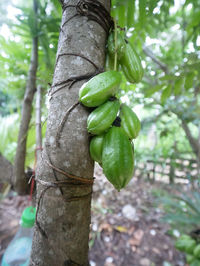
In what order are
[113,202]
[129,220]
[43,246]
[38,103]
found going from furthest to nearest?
[113,202] < [129,220] < [38,103] < [43,246]

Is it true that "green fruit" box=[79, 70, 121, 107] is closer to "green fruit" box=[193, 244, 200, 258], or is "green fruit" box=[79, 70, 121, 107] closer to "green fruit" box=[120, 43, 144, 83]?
"green fruit" box=[120, 43, 144, 83]

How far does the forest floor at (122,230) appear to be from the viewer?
225cm

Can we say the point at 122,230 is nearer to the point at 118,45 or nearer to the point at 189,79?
the point at 189,79

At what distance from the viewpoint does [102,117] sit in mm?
631

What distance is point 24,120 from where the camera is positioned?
1.36 meters

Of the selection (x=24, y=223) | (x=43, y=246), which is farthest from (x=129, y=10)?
(x=24, y=223)

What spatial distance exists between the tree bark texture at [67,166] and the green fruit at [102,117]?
4cm

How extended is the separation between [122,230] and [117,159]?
2.50 m

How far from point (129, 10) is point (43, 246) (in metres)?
1.24

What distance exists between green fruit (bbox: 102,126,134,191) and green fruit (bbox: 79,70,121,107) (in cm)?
15

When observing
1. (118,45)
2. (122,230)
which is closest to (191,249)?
(122,230)

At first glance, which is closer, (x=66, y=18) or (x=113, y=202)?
(x=66, y=18)

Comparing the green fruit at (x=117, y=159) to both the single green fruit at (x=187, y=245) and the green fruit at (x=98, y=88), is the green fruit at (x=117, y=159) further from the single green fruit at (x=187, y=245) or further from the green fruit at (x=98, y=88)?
the single green fruit at (x=187, y=245)

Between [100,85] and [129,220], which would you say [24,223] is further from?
[129,220]
